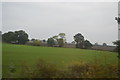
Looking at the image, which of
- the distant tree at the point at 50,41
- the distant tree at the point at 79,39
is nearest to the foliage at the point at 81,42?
the distant tree at the point at 79,39

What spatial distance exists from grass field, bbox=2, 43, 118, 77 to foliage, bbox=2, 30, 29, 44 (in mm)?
119

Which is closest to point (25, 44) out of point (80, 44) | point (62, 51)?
point (62, 51)

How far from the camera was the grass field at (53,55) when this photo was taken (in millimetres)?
3719

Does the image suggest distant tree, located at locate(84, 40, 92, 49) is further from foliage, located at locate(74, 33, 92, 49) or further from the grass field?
the grass field

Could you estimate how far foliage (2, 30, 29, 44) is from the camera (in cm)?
376

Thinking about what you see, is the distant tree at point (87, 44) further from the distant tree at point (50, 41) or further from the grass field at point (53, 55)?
the distant tree at point (50, 41)

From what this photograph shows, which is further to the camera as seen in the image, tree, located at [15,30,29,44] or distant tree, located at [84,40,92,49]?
distant tree, located at [84,40,92,49]

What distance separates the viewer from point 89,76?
336 cm

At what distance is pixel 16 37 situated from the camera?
149 inches

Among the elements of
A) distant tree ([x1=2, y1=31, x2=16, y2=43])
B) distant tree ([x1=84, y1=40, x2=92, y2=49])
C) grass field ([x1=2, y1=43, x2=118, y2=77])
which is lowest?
grass field ([x1=2, y1=43, x2=118, y2=77])

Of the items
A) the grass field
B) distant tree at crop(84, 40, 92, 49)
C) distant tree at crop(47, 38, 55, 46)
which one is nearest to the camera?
the grass field

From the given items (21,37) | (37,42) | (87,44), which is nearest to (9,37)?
(21,37)

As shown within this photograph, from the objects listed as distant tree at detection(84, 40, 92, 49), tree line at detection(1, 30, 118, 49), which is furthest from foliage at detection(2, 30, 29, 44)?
distant tree at detection(84, 40, 92, 49)

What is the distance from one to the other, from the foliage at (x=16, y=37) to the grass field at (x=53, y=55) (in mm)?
119
